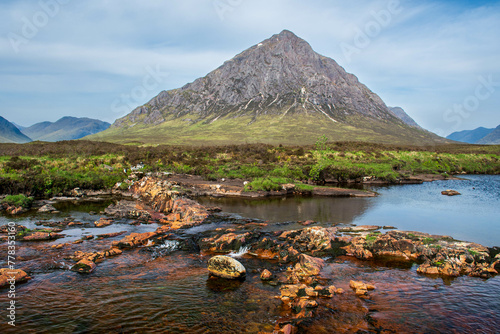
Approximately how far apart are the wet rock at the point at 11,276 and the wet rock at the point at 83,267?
6.11ft

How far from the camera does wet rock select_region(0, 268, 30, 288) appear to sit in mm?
12047

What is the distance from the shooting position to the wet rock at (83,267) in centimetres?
1358

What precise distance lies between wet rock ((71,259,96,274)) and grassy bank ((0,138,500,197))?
82.4 feet

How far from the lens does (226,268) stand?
13.1m

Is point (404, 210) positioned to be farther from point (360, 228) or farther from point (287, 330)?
point (287, 330)

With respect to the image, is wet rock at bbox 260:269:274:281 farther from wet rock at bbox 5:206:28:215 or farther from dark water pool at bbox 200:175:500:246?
wet rock at bbox 5:206:28:215

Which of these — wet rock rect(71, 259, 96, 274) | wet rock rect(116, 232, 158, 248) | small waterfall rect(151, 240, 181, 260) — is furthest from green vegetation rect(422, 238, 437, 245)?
wet rock rect(71, 259, 96, 274)

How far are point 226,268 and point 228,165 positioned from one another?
127ft

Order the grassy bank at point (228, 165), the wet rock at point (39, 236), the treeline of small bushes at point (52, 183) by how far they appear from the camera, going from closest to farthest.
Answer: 1. the wet rock at point (39, 236)
2. the treeline of small bushes at point (52, 183)
3. the grassy bank at point (228, 165)

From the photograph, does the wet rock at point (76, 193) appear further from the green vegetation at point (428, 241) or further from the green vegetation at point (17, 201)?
the green vegetation at point (428, 241)

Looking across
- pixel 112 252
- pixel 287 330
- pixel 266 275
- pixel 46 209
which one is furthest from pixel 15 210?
pixel 287 330

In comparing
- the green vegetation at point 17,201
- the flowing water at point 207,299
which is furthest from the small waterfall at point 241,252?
the green vegetation at point 17,201

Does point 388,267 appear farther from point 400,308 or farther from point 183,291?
point 183,291

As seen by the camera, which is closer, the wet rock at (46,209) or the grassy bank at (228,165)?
the wet rock at (46,209)
